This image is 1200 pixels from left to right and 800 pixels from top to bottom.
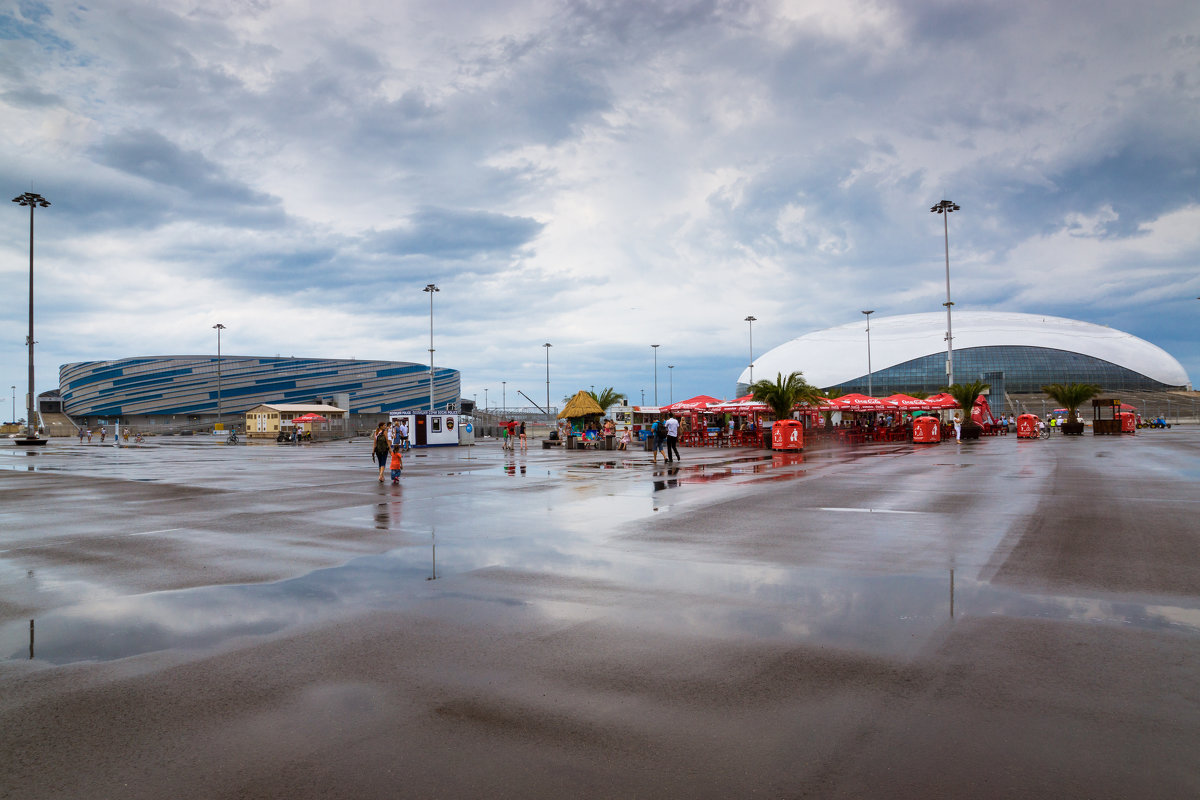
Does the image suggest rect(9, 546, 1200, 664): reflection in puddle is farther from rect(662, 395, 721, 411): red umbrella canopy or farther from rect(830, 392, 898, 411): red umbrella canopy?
rect(830, 392, 898, 411): red umbrella canopy

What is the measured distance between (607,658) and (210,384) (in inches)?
4971

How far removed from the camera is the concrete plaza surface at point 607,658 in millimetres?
3344

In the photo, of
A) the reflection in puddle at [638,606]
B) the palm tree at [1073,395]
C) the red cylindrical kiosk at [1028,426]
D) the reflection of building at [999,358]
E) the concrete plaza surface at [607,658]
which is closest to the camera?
the concrete plaza surface at [607,658]

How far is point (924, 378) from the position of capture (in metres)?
107

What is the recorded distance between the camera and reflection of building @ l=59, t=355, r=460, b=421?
11031 centimetres

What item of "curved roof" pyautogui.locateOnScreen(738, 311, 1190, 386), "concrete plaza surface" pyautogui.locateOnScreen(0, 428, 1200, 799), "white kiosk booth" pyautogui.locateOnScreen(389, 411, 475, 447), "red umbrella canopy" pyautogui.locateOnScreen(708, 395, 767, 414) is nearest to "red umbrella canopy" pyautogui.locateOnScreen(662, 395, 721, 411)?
"red umbrella canopy" pyautogui.locateOnScreen(708, 395, 767, 414)

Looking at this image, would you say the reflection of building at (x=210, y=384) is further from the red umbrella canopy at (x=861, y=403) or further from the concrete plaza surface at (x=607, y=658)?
the concrete plaza surface at (x=607, y=658)

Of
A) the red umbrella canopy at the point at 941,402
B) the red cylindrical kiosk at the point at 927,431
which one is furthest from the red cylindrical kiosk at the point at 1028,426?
the red cylindrical kiosk at the point at 927,431

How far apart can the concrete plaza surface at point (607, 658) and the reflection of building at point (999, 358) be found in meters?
96.4

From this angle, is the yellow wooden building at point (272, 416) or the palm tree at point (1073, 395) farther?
the yellow wooden building at point (272, 416)

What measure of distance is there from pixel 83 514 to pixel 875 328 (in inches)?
5045

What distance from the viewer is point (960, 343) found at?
11056 centimetres

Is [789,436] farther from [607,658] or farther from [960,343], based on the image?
[960,343]

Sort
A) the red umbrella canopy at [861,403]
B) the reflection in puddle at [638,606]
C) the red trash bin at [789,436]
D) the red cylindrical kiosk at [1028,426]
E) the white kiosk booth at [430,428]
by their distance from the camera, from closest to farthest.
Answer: the reflection in puddle at [638,606] < the red trash bin at [789,436] < the white kiosk booth at [430,428] < the red umbrella canopy at [861,403] < the red cylindrical kiosk at [1028,426]
